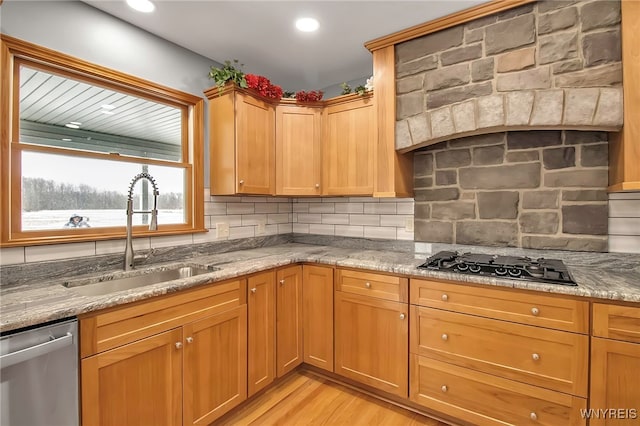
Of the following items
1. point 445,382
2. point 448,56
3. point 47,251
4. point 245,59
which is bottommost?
point 445,382

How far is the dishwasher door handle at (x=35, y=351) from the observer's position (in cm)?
107

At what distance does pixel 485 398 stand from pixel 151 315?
1871 mm

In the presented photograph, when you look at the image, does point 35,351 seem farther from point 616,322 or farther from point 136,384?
point 616,322

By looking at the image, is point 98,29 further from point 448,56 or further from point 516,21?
point 516,21

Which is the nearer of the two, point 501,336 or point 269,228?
point 501,336

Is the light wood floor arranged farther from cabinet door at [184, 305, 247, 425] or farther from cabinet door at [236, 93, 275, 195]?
cabinet door at [236, 93, 275, 195]

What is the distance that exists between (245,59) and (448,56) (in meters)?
1.62

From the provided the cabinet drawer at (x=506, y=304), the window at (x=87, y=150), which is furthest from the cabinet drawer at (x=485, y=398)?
the window at (x=87, y=150)

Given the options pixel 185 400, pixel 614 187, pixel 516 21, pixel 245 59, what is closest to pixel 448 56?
pixel 516 21

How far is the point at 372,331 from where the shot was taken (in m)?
2.13

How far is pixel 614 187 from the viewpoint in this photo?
5.66 ft

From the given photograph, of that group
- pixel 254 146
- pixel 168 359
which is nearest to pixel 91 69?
pixel 254 146

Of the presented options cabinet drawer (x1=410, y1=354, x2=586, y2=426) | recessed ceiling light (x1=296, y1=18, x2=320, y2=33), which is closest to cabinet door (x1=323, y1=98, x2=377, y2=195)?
recessed ceiling light (x1=296, y1=18, x2=320, y2=33)

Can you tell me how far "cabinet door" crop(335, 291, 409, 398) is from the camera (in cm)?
201
